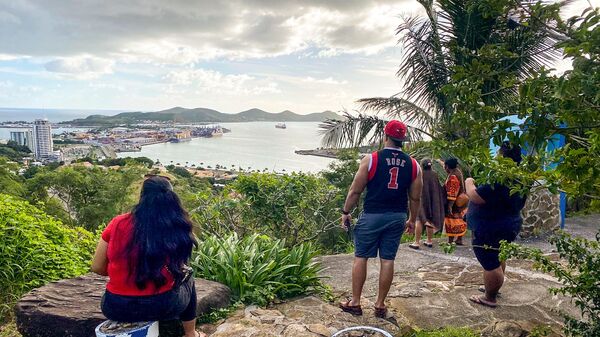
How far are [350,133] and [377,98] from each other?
116 cm

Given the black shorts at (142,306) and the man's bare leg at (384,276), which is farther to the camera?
the man's bare leg at (384,276)

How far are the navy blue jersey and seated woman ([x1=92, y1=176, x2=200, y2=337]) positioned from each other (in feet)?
5.23

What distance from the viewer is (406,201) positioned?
3.78 meters

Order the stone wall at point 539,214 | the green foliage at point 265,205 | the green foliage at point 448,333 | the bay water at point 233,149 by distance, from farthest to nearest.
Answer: the bay water at point 233,149
the stone wall at point 539,214
the green foliage at point 265,205
the green foliage at point 448,333

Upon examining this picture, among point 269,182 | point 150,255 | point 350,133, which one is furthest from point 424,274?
point 350,133

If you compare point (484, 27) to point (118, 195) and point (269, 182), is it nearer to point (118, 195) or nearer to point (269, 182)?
point (269, 182)

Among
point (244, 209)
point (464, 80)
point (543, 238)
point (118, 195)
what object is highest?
point (464, 80)

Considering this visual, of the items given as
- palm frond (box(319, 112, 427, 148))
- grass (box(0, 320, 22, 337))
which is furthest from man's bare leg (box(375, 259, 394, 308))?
palm frond (box(319, 112, 427, 148))

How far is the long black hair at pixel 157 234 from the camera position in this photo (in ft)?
8.50

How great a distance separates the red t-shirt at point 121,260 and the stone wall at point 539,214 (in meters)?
6.40

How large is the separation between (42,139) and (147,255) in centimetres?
5573

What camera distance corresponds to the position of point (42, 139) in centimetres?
5012

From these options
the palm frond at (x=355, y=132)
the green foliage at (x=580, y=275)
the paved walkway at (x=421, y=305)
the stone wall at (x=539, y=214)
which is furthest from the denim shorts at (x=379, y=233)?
the palm frond at (x=355, y=132)

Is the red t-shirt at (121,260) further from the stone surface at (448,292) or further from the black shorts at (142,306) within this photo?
the stone surface at (448,292)
